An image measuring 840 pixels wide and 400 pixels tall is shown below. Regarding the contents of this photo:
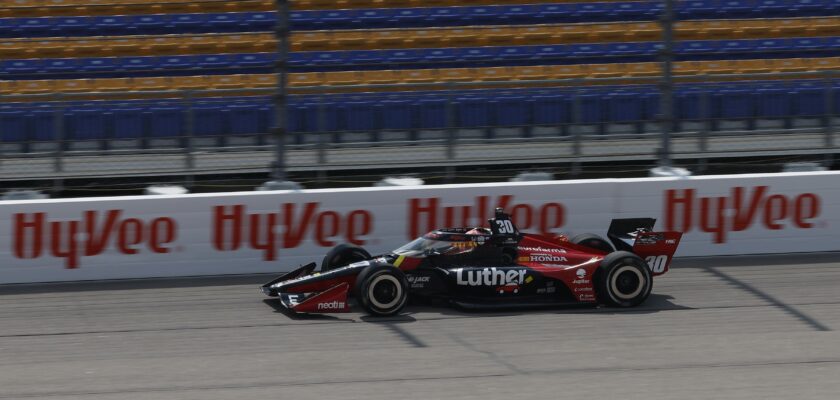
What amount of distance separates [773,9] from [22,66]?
13.9m

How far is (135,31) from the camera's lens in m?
20.4

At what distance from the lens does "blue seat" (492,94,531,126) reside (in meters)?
13.3

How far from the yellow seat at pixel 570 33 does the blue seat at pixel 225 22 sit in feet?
19.1

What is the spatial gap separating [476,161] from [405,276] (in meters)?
3.80

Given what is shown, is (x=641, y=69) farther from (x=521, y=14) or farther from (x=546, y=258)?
(x=546, y=258)

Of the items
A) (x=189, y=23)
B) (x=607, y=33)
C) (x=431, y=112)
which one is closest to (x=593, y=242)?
(x=431, y=112)

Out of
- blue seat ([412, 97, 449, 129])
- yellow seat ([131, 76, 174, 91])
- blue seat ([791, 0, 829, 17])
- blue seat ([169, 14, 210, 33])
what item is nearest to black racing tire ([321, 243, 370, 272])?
blue seat ([412, 97, 449, 129])

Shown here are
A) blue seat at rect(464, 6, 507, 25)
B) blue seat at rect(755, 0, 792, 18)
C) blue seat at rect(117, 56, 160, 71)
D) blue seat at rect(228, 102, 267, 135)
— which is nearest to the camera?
blue seat at rect(228, 102, 267, 135)

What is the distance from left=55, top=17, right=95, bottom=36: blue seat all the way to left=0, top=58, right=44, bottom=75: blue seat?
93 cm

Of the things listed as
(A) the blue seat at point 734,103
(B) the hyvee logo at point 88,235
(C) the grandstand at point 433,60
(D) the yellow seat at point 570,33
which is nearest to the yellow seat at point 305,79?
(C) the grandstand at point 433,60

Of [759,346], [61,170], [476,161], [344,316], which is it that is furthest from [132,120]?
[759,346]

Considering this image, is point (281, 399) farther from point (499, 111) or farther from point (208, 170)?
point (499, 111)

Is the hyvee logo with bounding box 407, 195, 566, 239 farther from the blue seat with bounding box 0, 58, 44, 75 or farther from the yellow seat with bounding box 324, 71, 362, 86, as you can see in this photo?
the blue seat with bounding box 0, 58, 44, 75

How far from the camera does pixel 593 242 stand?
10.8 meters
